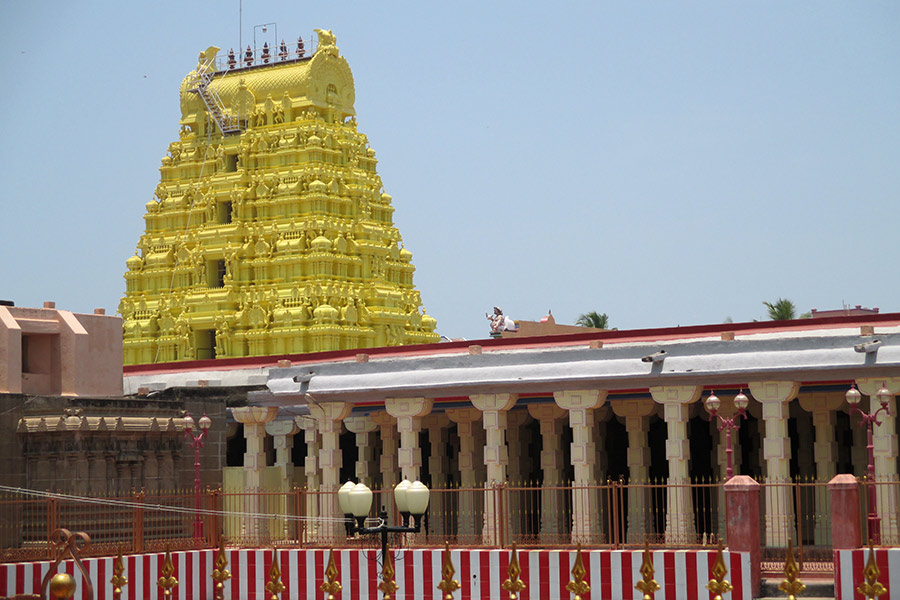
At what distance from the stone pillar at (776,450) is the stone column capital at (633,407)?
12.2ft

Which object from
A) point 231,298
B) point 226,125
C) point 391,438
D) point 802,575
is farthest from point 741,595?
point 226,125

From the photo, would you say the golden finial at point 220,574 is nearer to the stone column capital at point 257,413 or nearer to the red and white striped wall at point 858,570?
the red and white striped wall at point 858,570

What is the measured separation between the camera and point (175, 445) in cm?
3569

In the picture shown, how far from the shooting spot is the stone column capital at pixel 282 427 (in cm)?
4156

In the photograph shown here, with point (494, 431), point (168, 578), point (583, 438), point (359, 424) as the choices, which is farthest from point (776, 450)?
point (168, 578)

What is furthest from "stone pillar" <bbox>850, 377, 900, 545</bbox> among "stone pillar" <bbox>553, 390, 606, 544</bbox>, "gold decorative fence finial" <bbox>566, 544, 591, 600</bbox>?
"gold decorative fence finial" <bbox>566, 544, 591, 600</bbox>

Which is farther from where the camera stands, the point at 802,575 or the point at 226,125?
the point at 226,125

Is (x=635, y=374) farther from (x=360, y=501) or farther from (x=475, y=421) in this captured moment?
(x=360, y=501)

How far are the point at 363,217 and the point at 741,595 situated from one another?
33775mm

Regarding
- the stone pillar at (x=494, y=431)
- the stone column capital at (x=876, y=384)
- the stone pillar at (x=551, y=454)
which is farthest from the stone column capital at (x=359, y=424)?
the stone column capital at (x=876, y=384)

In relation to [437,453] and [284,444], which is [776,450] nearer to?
[437,453]

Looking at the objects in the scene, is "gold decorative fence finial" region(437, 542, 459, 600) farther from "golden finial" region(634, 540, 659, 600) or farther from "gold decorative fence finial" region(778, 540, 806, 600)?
"gold decorative fence finial" region(778, 540, 806, 600)

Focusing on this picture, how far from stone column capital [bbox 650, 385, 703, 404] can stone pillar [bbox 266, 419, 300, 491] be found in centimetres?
1109

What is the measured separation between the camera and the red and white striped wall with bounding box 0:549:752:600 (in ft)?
82.2
